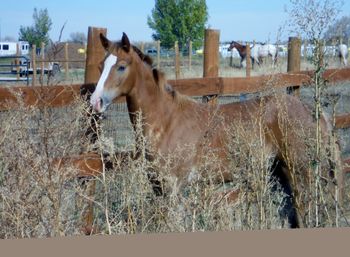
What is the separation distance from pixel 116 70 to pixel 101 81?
262mm

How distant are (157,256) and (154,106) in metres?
3.91

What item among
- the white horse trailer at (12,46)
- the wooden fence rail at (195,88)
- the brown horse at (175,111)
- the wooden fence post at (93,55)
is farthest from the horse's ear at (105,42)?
the white horse trailer at (12,46)

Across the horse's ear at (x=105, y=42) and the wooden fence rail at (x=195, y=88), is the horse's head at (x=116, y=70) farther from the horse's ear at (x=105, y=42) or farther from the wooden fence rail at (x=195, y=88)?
the wooden fence rail at (x=195, y=88)

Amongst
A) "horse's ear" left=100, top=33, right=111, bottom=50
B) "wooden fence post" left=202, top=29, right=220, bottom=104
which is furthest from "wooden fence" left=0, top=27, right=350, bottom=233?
"horse's ear" left=100, top=33, right=111, bottom=50

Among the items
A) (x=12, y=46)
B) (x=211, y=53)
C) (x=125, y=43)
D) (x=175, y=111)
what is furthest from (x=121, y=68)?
(x=12, y=46)

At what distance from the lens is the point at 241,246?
1245 mm

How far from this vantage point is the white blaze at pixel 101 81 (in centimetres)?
430

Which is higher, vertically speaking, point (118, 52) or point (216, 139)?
point (118, 52)


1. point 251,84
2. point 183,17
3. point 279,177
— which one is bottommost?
point 279,177

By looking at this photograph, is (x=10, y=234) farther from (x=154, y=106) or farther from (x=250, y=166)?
(x=154, y=106)

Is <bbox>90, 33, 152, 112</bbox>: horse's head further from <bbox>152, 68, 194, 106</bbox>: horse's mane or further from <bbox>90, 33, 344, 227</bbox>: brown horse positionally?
<bbox>152, 68, 194, 106</bbox>: horse's mane

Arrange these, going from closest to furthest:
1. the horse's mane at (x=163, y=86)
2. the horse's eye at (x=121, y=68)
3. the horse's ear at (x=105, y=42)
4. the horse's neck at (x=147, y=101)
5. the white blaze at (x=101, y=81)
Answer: the white blaze at (x=101, y=81) → the horse's ear at (x=105, y=42) → the horse's eye at (x=121, y=68) → the horse's neck at (x=147, y=101) → the horse's mane at (x=163, y=86)

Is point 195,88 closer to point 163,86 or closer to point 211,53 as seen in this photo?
point 163,86

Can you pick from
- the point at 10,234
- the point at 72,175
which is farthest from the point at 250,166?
the point at 10,234
